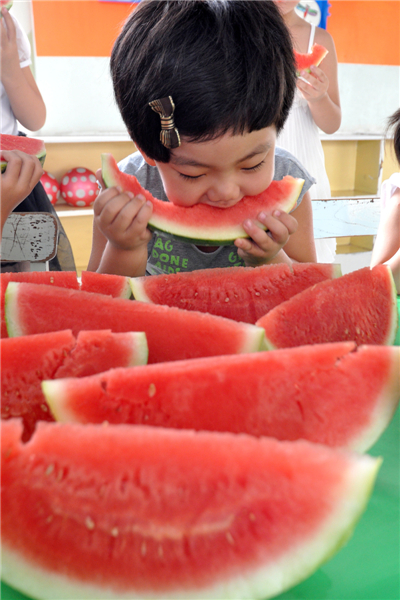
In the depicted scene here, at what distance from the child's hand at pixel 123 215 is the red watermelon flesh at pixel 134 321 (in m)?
0.38

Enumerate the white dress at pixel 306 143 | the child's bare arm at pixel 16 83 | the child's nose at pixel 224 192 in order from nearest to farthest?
1. the child's nose at pixel 224 192
2. the child's bare arm at pixel 16 83
3. the white dress at pixel 306 143

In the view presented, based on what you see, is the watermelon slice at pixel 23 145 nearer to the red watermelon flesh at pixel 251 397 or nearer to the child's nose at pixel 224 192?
the child's nose at pixel 224 192

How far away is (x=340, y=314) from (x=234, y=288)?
0.67 ft

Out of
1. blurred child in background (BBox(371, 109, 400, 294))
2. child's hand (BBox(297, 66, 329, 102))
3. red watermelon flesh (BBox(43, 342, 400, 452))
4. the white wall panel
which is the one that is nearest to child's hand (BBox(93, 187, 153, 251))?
red watermelon flesh (BBox(43, 342, 400, 452))

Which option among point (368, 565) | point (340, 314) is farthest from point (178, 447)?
point (340, 314)

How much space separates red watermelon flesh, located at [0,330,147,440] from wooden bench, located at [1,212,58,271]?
688 mm

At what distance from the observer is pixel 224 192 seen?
1037 millimetres

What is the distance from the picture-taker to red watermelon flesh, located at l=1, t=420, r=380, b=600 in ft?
1.15

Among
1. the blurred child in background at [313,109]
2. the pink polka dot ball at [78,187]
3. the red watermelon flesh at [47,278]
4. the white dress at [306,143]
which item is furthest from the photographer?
the pink polka dot ball at [78,187]

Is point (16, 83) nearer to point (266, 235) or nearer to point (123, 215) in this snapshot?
point (123, 215)

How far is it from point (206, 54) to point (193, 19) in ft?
0.33

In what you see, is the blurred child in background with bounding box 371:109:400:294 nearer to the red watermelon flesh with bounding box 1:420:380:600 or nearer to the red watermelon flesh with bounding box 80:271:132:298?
the red watermelon flesh with bounding box 80:271:132:298

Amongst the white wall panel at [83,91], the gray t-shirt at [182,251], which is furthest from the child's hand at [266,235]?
the white wall panel at [83,91]

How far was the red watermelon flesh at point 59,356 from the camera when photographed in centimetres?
55
